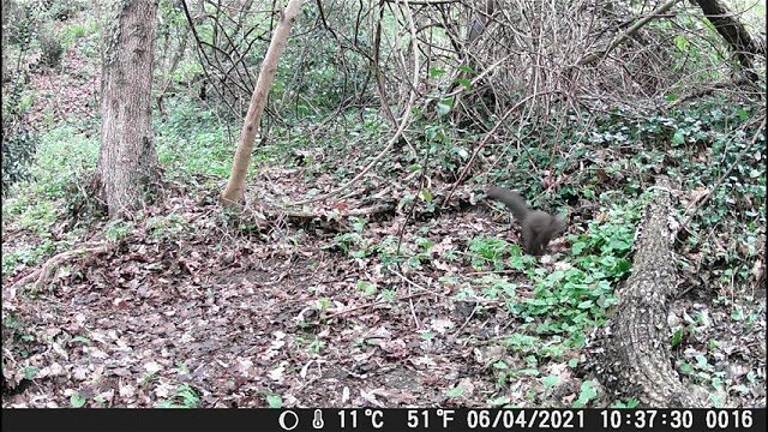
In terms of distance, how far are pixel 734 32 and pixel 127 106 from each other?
5.72m

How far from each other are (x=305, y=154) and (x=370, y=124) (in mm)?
949

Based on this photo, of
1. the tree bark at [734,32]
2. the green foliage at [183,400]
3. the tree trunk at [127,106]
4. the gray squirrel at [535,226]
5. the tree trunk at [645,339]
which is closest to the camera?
the tree trunk at [645,339]

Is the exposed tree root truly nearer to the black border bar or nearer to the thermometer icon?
the black border bar

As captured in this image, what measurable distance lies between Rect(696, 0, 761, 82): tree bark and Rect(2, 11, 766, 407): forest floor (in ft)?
6.73

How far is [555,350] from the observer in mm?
4301

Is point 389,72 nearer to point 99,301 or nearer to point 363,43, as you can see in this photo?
point 363,43

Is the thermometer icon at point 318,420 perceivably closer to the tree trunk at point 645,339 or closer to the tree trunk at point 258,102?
the tree trunk at point 645,339

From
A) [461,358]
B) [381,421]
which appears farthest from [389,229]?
[381,421]

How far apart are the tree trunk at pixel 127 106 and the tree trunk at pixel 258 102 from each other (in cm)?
132

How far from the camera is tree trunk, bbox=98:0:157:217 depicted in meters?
7.34

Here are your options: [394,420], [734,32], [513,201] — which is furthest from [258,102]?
[734,32]

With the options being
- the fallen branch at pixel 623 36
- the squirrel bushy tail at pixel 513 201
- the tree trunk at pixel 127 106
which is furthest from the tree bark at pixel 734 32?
the tree trunk at pixel 127 106

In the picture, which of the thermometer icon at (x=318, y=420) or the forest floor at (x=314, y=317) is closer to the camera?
the thermometer icon at (x=318, y=420)

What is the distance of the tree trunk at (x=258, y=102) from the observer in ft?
19.7
